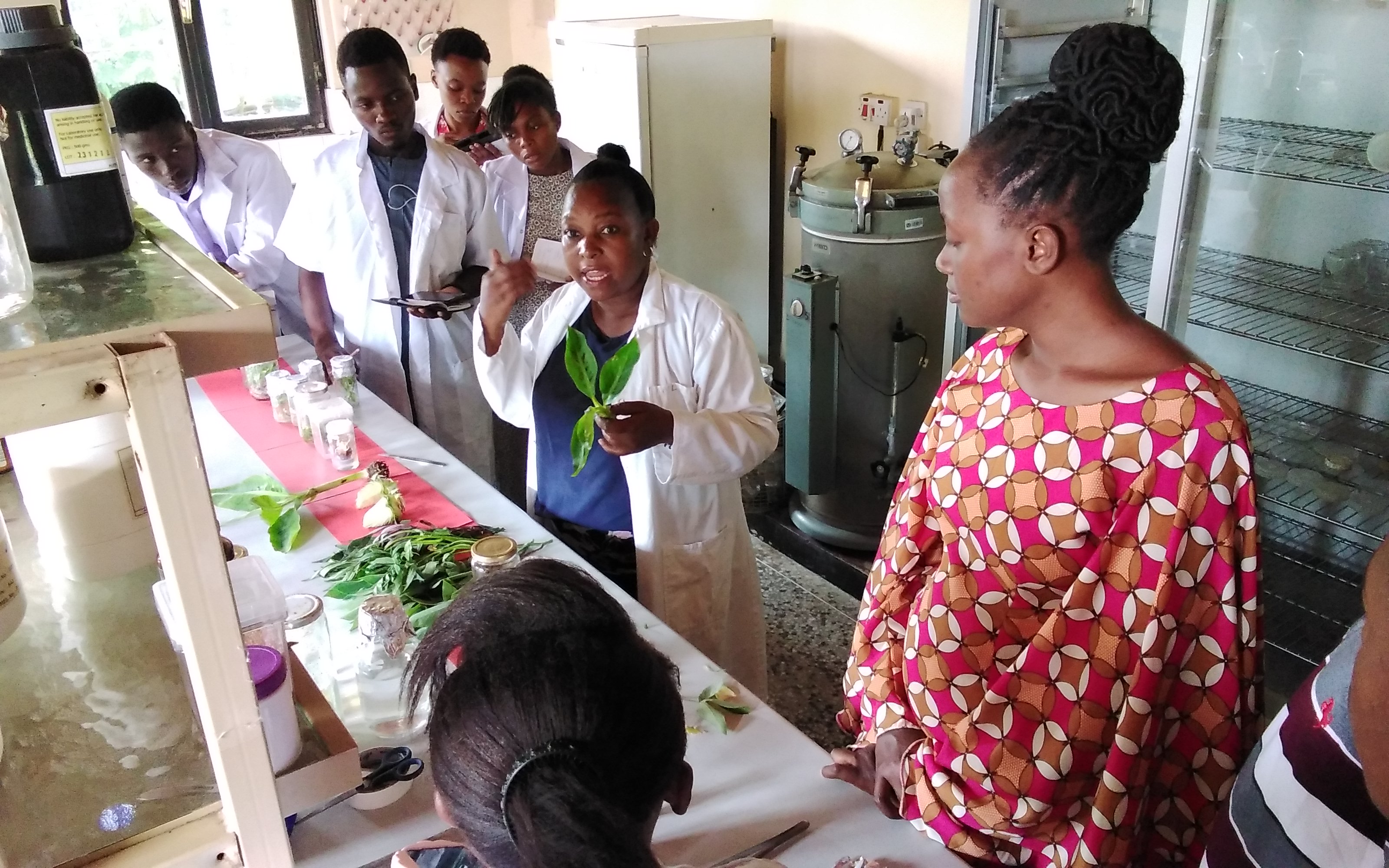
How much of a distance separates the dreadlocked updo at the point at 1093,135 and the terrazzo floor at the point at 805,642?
55.5 inches

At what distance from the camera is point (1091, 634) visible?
112 centimetres

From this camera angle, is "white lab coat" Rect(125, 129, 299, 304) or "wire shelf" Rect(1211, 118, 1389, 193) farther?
"white lab coat" Rect(125, 129, 299, 304)

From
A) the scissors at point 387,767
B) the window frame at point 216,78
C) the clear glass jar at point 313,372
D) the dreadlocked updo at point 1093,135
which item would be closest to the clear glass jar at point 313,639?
the scissors at point 387,767

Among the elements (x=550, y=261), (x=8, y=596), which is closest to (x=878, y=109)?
(x=550, y=261)

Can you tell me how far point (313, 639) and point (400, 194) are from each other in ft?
5.41

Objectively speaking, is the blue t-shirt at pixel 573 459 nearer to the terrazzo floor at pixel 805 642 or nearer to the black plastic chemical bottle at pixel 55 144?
the terrazzo floor at pixel 805 642

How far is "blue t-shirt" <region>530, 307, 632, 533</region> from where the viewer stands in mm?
1847

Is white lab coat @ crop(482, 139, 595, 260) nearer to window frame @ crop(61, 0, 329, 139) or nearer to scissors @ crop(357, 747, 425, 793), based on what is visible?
scissors @ crop(357, 747, 425, 793)

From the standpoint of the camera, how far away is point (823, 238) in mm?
2938

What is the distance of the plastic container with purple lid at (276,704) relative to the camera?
0.86m

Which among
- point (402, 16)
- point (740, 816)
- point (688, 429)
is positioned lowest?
point (740, 816)

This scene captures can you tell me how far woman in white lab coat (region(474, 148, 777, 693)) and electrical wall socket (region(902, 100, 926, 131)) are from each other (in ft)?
5.36

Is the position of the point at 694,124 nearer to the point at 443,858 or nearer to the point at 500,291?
the point at 500,291

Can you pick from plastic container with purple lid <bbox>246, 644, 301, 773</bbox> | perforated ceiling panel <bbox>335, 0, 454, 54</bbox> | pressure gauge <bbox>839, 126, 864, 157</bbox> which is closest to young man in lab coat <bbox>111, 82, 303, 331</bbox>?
pressure gauge <bbox>839, 126, 864, 157</bbox>
